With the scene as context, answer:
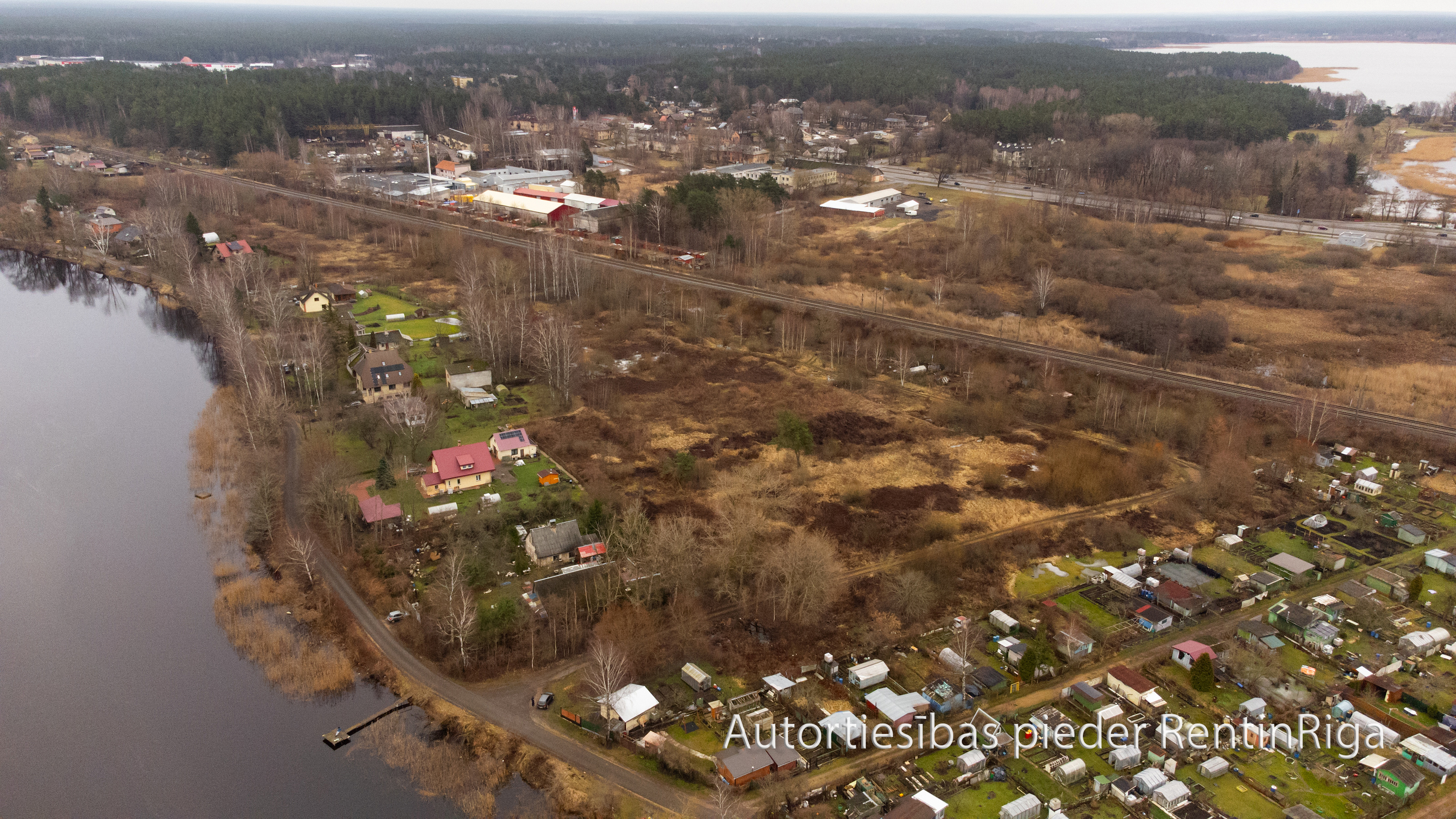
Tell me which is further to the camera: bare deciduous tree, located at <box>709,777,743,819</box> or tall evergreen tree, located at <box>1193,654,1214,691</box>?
tall evergreen tree, located at <box>1193,654,1214,691</box>

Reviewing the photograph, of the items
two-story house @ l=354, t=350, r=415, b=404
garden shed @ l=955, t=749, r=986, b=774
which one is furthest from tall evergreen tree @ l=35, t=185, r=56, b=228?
garden shed @ l=955, t=749, r=986, b=774

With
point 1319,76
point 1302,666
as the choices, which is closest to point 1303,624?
→ point 1302,666

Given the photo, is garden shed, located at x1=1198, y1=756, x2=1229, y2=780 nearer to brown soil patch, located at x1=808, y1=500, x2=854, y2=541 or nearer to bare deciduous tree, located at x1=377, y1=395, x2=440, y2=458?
brown soil patch, located at x1=808, y1=500, x2=854, y2=541

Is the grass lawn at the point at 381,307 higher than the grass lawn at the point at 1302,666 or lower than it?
higher

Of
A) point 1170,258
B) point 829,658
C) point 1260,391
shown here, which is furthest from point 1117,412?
point 1170,258

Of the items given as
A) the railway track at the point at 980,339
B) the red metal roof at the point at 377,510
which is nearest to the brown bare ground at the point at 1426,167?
the railway track at the point at 980,339

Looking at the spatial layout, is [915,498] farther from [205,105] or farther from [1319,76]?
[1319,76]

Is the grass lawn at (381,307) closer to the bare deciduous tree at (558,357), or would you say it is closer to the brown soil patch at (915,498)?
the bare deciduous tree at (558,357)
